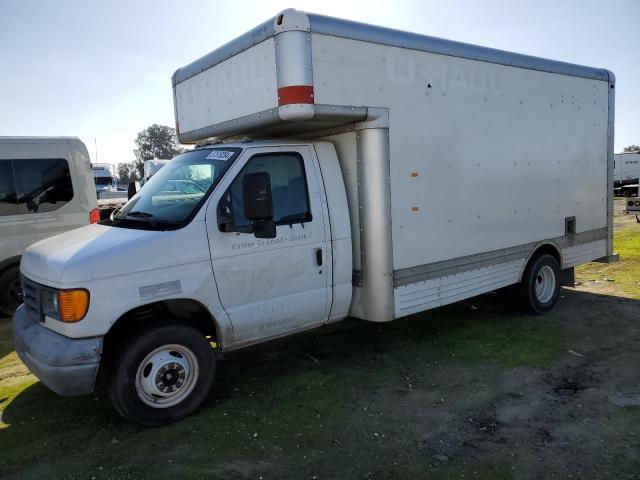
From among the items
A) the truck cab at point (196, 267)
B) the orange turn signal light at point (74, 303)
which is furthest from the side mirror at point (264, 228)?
the orange turn signal light at point (74, 303)

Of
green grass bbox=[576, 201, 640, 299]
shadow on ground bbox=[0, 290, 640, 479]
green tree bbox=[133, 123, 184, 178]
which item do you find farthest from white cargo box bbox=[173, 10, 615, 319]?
green tree bbox=[133, 123, 184, 178]

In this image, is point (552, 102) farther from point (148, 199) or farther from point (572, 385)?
point (148, 199)

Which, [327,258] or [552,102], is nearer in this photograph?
[327,258]

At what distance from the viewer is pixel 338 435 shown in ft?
13.2

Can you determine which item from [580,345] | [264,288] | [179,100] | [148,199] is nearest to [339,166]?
[264,288]

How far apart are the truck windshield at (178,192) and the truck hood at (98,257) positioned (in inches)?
8.5

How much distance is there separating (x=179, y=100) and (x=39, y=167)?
310 centimetres

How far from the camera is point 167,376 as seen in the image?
4.20 m

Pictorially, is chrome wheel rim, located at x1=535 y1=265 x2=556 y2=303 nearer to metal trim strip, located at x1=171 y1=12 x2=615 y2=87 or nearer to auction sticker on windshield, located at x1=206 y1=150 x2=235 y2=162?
metal trim strip, located at x1=171 y1=12 x2=615 y2=87

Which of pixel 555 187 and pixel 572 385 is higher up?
pixel 555 187

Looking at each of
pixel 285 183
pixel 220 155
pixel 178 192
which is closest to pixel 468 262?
pixel 285 183

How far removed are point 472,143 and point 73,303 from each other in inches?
170

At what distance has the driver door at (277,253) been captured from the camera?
4.36 metres

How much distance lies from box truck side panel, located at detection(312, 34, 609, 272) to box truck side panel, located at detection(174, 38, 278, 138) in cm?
44
